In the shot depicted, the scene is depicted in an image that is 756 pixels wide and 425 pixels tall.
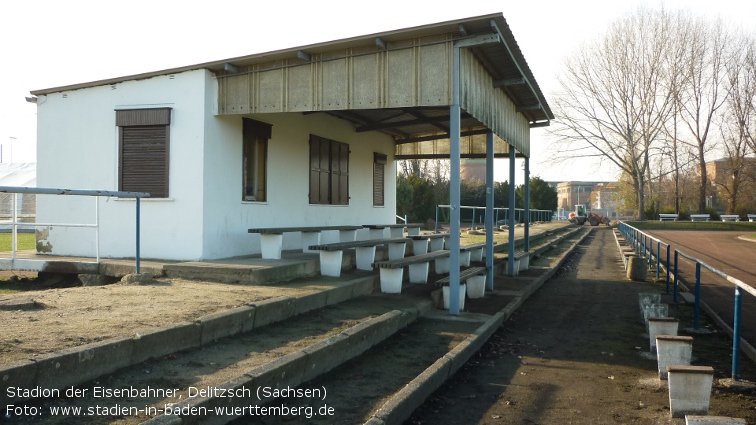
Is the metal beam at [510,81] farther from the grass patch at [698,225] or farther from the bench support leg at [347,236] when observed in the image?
the grass patch at [698,225]

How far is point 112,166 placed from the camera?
10.7 meters

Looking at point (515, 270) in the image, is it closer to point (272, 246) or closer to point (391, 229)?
point (391, 229)

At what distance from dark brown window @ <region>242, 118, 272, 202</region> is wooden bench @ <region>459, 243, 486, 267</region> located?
428 cm

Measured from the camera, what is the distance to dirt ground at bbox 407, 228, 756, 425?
16.7ft

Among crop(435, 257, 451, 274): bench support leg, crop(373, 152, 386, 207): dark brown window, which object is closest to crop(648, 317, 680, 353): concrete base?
crop(435, 257, 451, 274): bench support leg

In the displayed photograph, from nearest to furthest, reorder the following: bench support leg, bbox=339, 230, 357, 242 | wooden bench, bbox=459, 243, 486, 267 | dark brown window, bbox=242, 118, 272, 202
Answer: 1. dark brown window, bbox=242, 118, 272, 202
2. wooden bench, bbox=459, 243, 486, 267
3. bench support leg, bbox=339, 230, 357, 242

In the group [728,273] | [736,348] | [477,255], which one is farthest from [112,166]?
[728,273]

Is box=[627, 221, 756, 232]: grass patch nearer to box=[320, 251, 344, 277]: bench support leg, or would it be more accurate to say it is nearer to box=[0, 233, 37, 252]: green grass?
box=[320, 251, 344, 277]: bench support leg

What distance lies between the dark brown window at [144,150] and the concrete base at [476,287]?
5.56m

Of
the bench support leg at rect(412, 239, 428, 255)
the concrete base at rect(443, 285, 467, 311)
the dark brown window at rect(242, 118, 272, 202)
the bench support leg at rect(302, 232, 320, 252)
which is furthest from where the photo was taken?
the bench support leg at rect(412, 239, 428, 255)

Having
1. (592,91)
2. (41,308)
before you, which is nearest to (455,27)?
(41,308)

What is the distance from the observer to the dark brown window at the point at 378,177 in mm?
16859

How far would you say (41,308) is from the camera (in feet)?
20.2

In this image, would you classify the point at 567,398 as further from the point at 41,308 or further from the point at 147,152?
the point at 147,152
